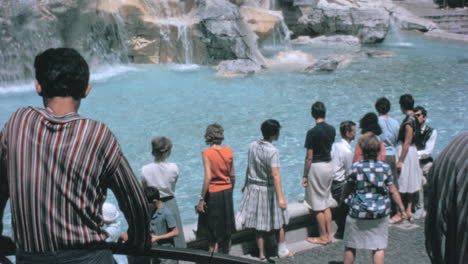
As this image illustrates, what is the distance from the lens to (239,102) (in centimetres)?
1238

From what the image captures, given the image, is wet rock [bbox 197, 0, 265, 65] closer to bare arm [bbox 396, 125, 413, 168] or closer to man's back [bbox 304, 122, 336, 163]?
bare arm [bbox 396, 125, 413, 168]

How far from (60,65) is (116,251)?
2.17 ft

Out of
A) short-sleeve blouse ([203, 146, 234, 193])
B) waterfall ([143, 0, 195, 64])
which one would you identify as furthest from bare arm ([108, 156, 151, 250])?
waterfall ([143, 0, 195, 64])

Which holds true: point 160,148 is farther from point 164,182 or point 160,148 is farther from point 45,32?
point 45,32

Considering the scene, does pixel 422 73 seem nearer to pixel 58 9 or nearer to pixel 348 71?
pixel 348 71

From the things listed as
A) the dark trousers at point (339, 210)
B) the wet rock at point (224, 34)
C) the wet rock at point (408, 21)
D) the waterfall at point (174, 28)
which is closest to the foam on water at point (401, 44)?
the wet rock at point (408, 21)

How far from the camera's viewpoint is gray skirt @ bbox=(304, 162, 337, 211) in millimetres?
5066

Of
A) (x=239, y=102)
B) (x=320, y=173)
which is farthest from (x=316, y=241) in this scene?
(x=239, y=102)

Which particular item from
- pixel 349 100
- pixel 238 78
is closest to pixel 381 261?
pixel 349 100

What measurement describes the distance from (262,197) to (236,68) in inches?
471

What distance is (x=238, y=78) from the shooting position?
1555 centimetres

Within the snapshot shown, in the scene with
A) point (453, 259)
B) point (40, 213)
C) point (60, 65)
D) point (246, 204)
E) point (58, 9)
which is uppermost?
point (58, 9)

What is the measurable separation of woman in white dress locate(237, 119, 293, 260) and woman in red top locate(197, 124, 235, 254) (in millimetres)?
250

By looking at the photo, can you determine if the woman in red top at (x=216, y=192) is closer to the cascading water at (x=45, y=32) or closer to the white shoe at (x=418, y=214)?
the white shoe at (x=418, y=214)
